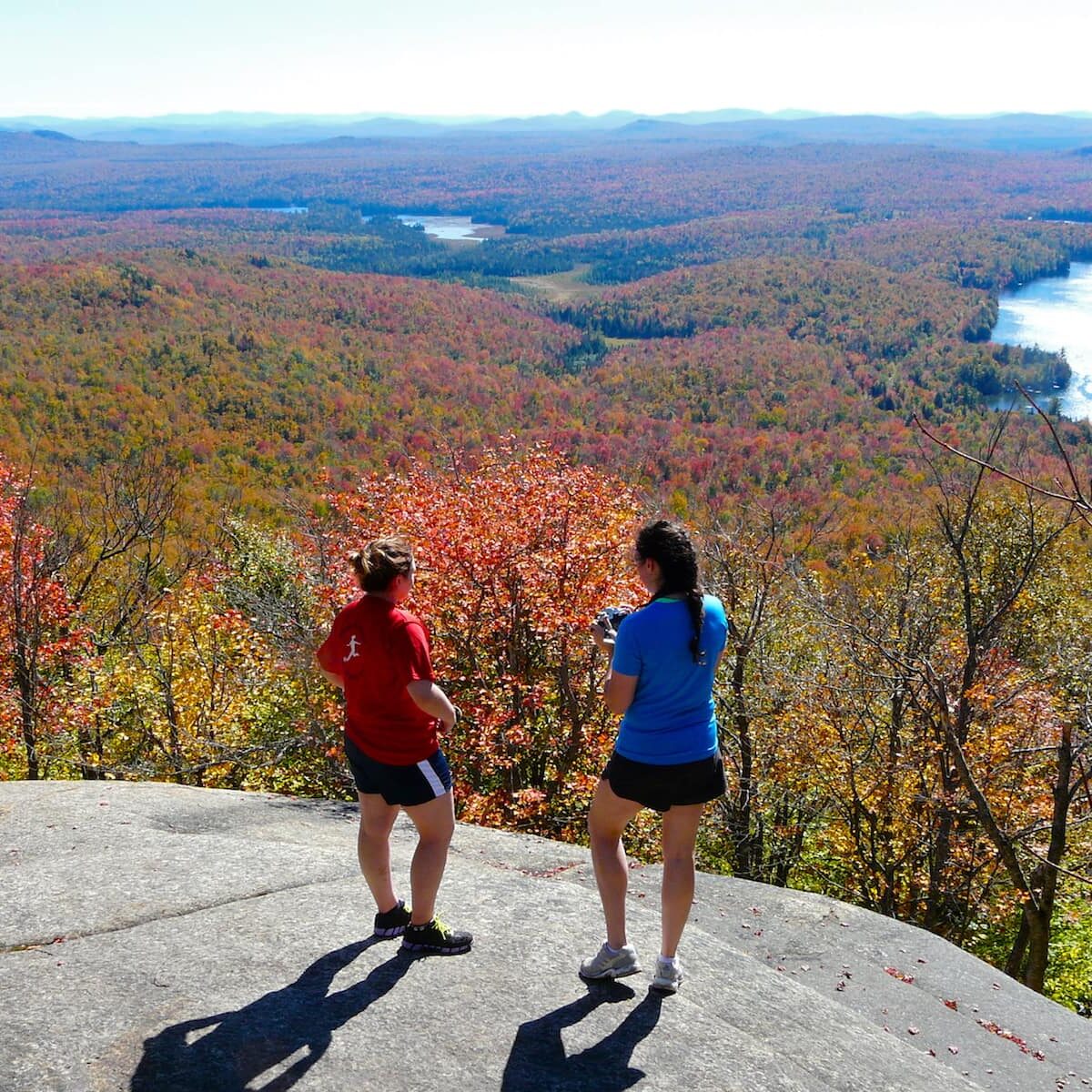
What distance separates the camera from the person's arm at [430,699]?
15.9ft

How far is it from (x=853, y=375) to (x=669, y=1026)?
15773cm

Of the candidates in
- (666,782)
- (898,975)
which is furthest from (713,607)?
(898,975)

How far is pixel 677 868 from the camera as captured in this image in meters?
5.24

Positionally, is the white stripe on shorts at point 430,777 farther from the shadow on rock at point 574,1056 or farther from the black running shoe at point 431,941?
the shadow on rock at point 574,1056

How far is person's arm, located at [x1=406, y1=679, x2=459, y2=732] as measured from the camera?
4.84 metres

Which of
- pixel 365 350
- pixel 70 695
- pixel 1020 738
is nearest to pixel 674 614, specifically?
pixel 1020 738

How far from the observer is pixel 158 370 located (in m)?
105

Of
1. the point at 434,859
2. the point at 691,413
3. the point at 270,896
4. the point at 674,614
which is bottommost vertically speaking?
the point at 691,413

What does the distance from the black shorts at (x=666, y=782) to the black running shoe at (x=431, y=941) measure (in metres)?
1.50

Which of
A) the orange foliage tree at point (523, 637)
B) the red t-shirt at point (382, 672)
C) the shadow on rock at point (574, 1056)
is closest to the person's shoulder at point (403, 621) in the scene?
the red t-shirt at point (382, 672)

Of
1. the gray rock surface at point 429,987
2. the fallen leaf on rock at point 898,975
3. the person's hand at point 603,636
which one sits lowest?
the fallen leaf on rock at point 898,975

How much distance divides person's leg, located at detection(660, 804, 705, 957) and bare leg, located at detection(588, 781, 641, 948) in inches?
9.1

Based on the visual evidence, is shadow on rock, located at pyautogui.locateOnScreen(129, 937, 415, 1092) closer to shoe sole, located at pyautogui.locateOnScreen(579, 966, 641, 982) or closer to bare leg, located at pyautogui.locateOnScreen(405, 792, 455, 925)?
bare leg, located at pyautogui.locateOnScreen(405, 792, 455, 925)

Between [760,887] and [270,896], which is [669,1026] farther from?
[760,887]
